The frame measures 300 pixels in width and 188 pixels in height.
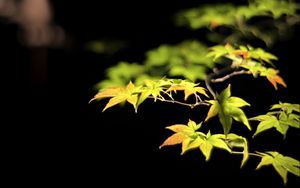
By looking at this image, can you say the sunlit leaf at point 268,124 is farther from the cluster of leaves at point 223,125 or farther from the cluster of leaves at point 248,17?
the cluster of leaves at point 248,17

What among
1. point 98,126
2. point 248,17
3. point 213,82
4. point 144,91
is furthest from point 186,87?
point 248,17

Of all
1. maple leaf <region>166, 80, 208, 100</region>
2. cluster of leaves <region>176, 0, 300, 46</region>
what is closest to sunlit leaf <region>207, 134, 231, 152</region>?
maple leaf <region>166, 80, 208, 100</region>

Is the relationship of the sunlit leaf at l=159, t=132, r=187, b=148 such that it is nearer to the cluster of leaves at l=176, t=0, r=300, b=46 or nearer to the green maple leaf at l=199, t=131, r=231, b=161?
the green maple leaf at l=199, t=131, r=231, b=161

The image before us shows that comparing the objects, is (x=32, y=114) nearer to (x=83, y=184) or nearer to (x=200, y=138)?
(x=83, y=184)

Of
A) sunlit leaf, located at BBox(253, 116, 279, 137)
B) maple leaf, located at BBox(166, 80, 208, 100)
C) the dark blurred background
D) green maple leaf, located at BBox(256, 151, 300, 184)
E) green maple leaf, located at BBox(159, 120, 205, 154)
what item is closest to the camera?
green maple leaf, located at BBox(256, 151, 300, 184)

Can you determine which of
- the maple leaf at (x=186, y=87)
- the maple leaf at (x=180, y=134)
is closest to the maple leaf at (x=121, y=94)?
the maple leaf at (x=186, y=87)

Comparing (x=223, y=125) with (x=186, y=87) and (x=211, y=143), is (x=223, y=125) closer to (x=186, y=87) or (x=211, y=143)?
(x=211, y=143)

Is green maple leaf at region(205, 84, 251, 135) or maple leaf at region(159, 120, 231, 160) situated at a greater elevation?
green maple leaf at region(205, 84, 251, 135)

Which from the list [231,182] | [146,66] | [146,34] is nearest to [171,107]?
[146,66]
